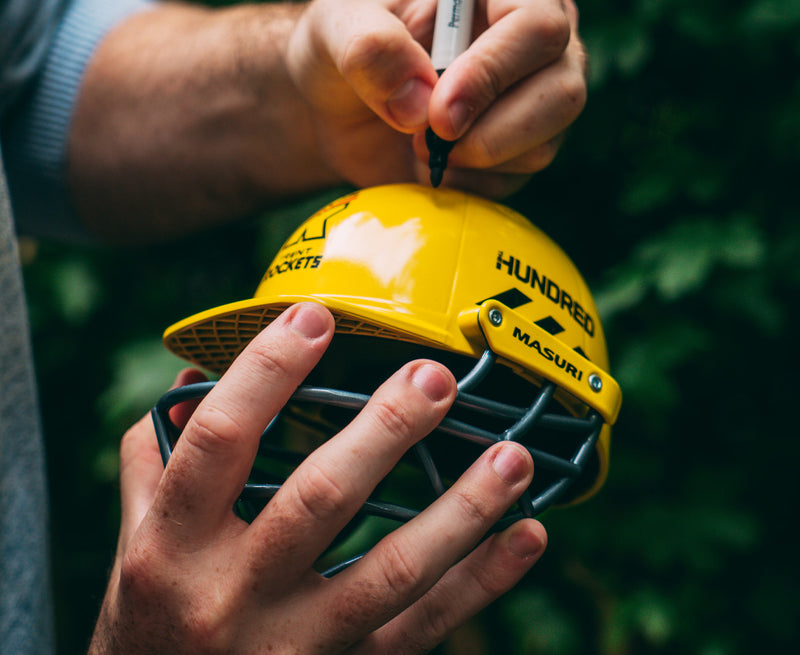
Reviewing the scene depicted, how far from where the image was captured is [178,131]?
139cm

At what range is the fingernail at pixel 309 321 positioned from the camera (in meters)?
0.67

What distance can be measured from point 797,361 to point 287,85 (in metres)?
1.34

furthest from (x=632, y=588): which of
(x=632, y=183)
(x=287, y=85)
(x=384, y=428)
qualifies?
(x=287, y=85)

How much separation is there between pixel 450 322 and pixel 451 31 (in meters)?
0.39

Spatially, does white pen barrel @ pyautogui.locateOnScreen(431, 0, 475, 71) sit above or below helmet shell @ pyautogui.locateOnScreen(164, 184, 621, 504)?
above

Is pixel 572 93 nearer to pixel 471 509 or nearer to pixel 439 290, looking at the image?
pixel 439 290

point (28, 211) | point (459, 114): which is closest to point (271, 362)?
point (459, 114)

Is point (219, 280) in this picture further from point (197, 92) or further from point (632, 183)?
point (632, 183)

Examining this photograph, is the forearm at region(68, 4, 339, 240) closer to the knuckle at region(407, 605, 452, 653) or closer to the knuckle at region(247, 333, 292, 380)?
the knuckle at region(247, 333, 292, 380)

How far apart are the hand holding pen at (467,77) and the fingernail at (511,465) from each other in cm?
40

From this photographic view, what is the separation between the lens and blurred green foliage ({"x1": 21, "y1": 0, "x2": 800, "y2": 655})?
1.41 meters

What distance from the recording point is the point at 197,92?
1.36 metres

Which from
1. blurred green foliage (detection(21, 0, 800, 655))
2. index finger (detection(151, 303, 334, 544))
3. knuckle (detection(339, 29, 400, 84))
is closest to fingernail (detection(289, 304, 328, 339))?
index finger (detection(151, 303, 334, 544))

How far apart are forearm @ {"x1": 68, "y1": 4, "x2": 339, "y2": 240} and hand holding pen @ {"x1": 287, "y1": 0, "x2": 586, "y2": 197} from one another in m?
0.34
